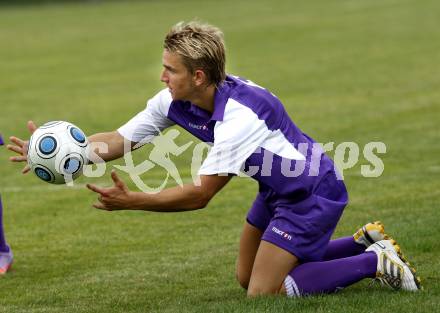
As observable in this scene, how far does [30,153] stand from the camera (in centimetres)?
630

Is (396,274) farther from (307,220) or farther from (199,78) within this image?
(199,78)

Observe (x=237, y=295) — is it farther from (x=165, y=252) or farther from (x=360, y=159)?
(x=360, y=159)

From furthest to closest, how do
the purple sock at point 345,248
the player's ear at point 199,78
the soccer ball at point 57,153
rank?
1. the purple sock at point 345,248
2. the soccer ball at point 57,153
3. the player's ear at point 199,78

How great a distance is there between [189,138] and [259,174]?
795 cm

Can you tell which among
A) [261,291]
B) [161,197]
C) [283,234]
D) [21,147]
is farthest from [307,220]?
[21,147]

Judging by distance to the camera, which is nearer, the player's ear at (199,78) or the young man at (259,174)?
the young man at (259,174)

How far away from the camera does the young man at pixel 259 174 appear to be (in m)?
5.84

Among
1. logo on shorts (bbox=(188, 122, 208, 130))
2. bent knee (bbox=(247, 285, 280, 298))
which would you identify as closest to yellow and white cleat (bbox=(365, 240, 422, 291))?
bent knee (bbox=(247, 285, 280, 298))

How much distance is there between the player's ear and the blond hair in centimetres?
2

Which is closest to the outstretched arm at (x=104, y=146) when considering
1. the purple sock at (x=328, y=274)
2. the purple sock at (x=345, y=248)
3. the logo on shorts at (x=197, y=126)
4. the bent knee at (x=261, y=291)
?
the logo on shorts at (x=197, y=126)

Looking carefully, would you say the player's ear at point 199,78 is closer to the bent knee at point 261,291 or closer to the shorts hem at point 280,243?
the shorts hem at point 280,243

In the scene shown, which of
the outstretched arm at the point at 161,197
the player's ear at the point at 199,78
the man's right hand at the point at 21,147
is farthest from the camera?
the man's right hand at the point at 21,147

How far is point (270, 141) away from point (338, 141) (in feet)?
24.2

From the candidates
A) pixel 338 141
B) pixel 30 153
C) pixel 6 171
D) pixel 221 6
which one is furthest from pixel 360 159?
pixel 221 6
